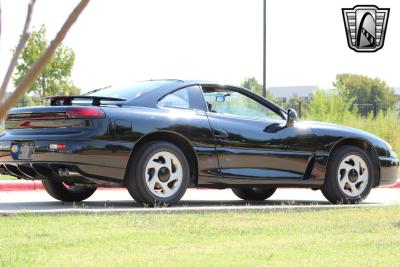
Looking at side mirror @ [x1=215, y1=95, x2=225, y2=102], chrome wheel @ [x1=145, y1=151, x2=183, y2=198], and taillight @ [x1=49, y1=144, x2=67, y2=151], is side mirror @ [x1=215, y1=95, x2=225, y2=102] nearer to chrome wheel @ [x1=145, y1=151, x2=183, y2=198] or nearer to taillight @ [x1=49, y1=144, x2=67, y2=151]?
chrome wheel @ [x1=145, y1=151, x2=183, y2=198]

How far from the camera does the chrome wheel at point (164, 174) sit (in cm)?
956

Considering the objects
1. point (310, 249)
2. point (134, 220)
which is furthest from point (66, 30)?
point (134, 220)

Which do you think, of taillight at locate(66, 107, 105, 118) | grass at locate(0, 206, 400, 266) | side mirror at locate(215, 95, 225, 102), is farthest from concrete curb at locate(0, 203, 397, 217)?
side mirror at locate(215, 95, 225, 102)

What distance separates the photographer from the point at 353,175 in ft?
36.2

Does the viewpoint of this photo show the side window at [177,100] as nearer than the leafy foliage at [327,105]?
Yes

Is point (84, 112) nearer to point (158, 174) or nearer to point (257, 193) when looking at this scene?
point (158, 174)

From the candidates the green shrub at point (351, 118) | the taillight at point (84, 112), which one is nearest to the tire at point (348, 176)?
the taillight at point (84, 112)

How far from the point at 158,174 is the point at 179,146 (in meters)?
0.56

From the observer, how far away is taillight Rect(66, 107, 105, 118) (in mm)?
9367

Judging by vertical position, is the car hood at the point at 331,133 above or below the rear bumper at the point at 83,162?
above

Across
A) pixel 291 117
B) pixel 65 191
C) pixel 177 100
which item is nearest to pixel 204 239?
pixel 177 100

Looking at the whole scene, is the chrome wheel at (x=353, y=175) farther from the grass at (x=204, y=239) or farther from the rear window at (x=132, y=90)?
the rear window at (x=132, y=90)

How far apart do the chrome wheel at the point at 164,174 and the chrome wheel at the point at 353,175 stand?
7.54 ft

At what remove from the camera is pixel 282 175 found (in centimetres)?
1059
